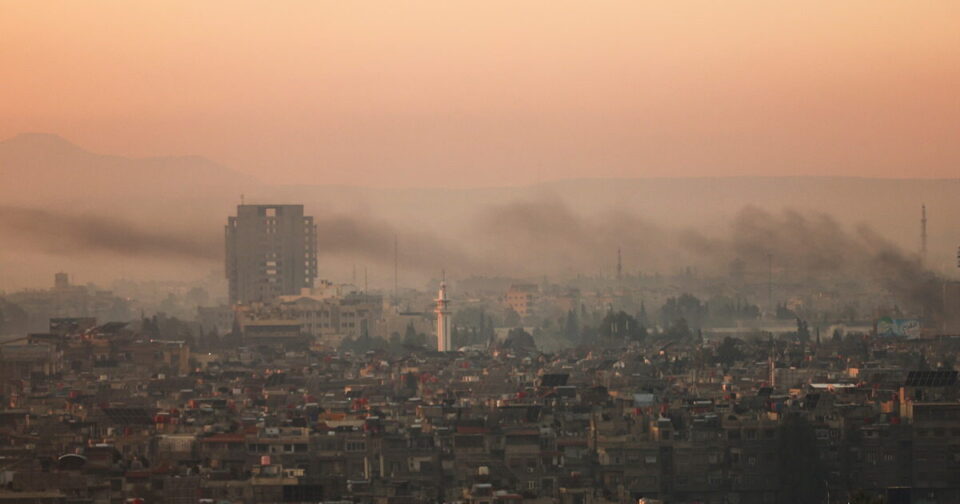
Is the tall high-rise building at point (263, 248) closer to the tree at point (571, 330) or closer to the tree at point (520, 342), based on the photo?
the tree at point (571, 330)

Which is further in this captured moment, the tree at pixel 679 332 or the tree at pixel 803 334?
the tree at pixel 679 332

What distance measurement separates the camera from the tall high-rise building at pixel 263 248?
181 metres

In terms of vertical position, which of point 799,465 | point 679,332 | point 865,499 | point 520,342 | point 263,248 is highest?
point 263,248

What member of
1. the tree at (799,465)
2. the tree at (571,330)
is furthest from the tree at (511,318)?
the tree at (799,465)

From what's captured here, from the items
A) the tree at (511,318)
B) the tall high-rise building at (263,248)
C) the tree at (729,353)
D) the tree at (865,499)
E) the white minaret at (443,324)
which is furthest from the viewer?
the tall high-rise building at (263,248)

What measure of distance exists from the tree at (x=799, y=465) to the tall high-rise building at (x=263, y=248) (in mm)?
127359

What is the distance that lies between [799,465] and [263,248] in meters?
131

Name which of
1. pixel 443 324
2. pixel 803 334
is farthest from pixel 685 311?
pixel 803 334

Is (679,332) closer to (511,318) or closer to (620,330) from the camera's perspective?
(620,330)

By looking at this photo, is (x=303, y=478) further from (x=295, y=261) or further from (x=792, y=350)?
(x=295, y=261)

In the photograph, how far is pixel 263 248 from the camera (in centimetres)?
18175

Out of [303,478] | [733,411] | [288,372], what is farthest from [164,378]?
[303,478]

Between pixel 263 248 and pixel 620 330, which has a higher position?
pixel 263 248

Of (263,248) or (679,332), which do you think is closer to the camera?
(679,332)
